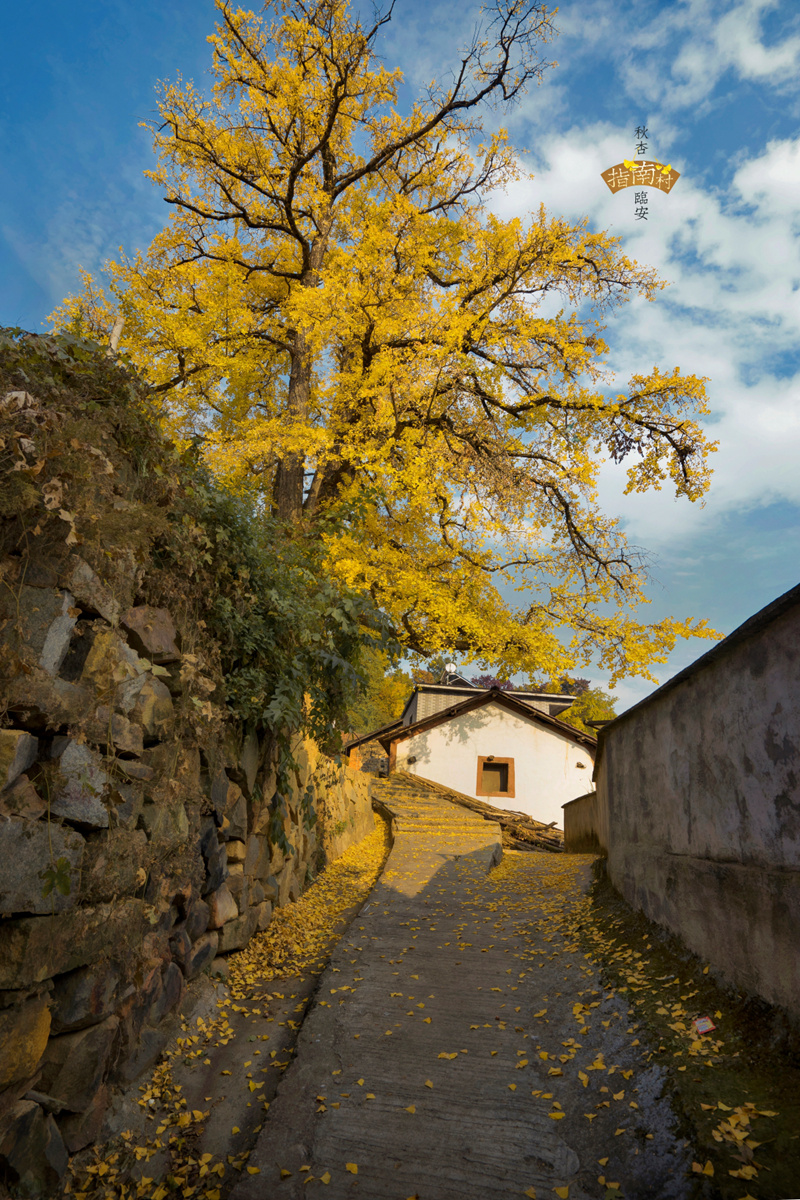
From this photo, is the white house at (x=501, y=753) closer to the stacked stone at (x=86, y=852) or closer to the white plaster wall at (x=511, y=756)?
the white plaster wall at (x=511, y=756)

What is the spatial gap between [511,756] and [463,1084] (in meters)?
17.3

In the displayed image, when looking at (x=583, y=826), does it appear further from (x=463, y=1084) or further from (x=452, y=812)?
(x=463, y=1084)

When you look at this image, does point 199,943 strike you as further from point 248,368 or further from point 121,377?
point 248,368

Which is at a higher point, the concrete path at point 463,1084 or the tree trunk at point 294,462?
the tree trunk at point 294,462

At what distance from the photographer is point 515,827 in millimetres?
17109

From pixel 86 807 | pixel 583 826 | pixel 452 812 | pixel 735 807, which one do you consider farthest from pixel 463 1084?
pixel 452 812

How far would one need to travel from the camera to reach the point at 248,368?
12195mm

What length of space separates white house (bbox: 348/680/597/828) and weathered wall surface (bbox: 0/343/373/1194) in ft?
53.8

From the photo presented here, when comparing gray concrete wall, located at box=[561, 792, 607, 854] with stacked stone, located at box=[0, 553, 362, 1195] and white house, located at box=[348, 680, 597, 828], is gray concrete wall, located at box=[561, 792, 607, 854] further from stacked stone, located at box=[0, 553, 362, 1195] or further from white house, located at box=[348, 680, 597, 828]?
stacked stone, located at box=[0, 553, 362, 1195]


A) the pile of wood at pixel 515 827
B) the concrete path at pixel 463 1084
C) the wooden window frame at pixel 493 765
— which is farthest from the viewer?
the wooden window frame at pixel 493 765

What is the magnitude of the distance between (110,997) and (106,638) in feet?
6.73

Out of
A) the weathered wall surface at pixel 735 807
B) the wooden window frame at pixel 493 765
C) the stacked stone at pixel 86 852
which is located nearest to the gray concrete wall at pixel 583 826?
the weathered wall surface at pixel 735 807

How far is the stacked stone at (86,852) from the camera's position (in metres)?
2.93

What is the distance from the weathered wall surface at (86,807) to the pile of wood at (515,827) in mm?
11954
